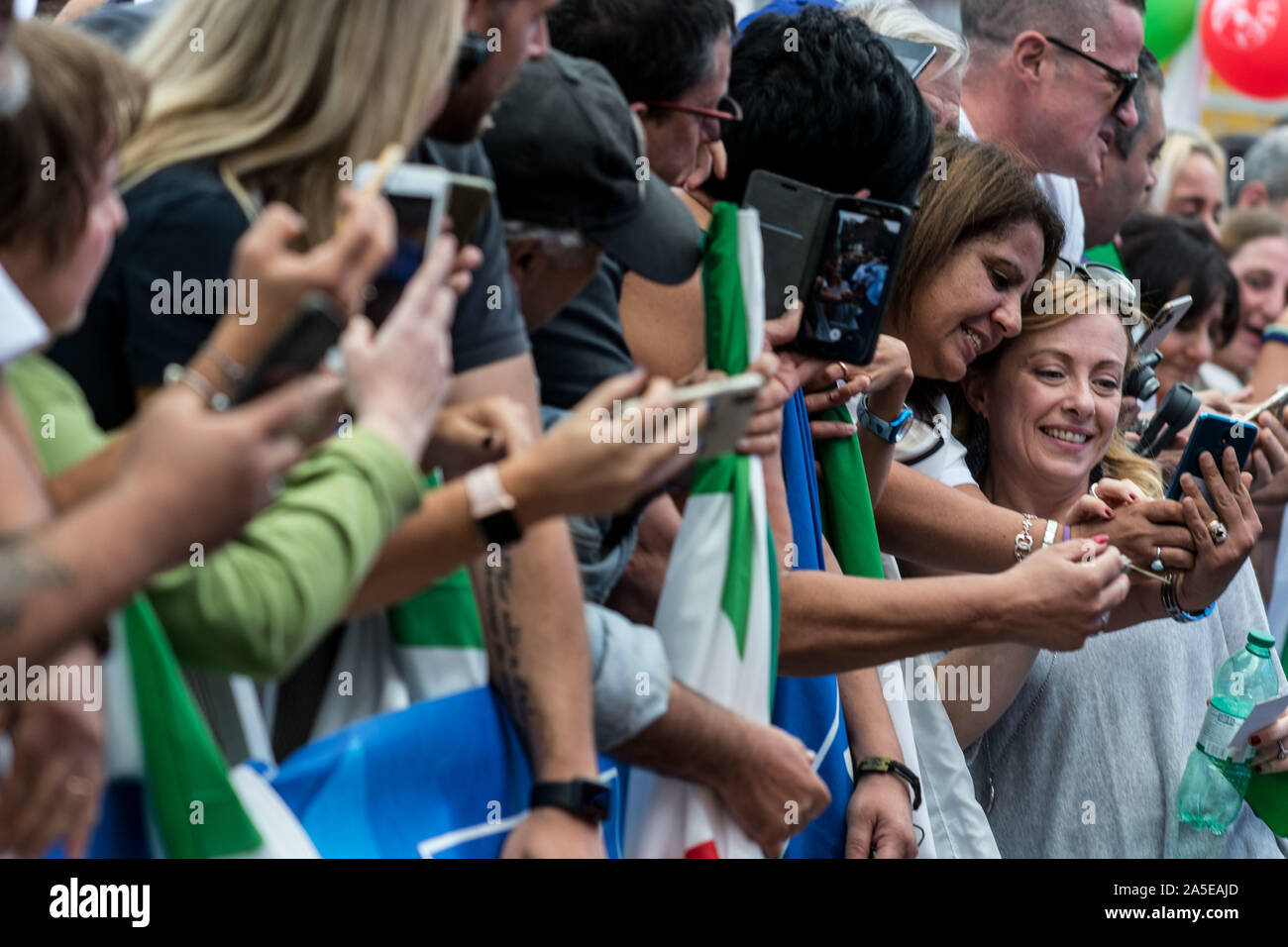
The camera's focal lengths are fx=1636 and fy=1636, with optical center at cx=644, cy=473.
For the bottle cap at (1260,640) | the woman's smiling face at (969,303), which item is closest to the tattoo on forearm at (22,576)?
the woman's smiling face at (969,303)

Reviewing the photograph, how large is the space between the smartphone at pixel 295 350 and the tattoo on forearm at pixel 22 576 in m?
0.20

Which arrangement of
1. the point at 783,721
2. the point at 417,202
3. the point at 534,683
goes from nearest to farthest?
the point at 417,202 → the point at 534,683 → the point at 783,721

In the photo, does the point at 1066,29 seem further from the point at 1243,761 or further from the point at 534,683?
the point at 534,683

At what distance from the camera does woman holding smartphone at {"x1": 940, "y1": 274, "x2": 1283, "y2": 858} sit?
2.97 metres

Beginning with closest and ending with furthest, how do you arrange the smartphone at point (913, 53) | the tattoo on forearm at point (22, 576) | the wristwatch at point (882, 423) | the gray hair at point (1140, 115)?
the tattoo on forearm at point (22, 576) → the wristwatch at point (882, 423) → the smartphone at point (913, 53) → the gray hair at point (1140, 115)

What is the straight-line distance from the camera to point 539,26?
1752 mm

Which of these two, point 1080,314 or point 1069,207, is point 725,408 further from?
point 1069,207

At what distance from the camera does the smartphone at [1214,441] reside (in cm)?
292

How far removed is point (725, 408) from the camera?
5.26 feet

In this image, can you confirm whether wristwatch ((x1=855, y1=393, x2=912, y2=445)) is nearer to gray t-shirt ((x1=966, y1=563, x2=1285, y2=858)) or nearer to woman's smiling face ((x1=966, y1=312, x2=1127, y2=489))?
woman's smiling face ((x1=966, y1=312, x2=1127, y2=489))

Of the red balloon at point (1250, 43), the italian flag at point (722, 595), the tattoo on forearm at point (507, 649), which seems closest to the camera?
the tattoo on forearm at point (507, 649)

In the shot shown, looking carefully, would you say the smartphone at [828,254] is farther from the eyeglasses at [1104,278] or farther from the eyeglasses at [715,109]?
the eyeglasses at [1104,278]
